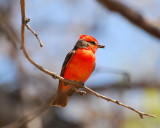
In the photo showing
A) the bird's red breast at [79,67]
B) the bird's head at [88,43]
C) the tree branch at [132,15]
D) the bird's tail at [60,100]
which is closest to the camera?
the bird's red breast at [79,67]

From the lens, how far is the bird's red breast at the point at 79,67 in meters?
4.54

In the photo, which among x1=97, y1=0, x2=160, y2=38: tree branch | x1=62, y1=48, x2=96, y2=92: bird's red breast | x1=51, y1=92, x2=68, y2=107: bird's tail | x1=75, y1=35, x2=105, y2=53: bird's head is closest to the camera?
x1=62, y1=48, x2=96, y2=92: bird's red breast

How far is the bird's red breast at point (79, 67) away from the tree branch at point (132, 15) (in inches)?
48.9

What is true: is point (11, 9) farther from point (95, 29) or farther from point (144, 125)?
point (144, 125)

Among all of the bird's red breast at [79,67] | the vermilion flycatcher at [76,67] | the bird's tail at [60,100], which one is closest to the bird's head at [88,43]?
the vermilion flycatcher at [76,67]

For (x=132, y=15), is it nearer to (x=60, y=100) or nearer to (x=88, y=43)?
(x=88, y=43)

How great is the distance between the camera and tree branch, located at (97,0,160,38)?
17.8 feet

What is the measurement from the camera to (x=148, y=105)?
7.99 metres

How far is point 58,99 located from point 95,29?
4671 millimetres

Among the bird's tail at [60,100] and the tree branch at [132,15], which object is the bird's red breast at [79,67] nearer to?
the bird's tail at [60,100]

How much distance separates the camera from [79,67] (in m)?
4.54

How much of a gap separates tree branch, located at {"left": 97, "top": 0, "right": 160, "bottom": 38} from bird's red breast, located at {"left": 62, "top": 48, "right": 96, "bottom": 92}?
1.24m

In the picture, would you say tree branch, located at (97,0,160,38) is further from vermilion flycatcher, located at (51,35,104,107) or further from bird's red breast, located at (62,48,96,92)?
bird's red breast, located at (62,48,96,92)

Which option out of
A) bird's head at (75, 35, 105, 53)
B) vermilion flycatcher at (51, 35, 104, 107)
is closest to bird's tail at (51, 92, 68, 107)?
vermilion flycatcher at (51, 35, 104, 107)
